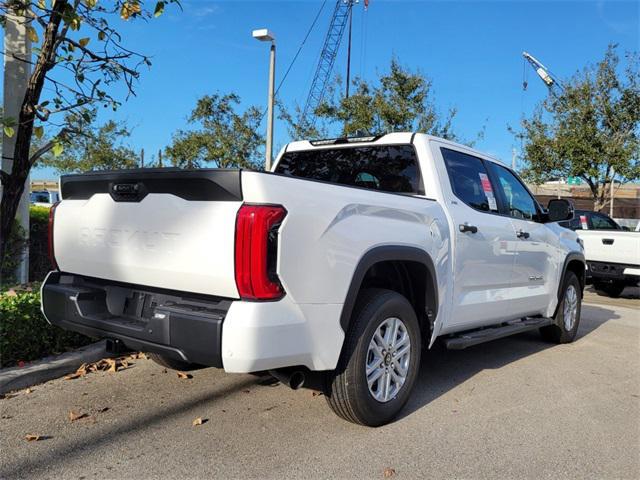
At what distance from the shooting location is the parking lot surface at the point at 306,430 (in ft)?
10.0

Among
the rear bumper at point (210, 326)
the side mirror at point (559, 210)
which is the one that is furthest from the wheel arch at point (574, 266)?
the rear bumper at point (210, 326)

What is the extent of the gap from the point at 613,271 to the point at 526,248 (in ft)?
21.0

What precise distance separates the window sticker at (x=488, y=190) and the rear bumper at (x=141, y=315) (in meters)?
2.98

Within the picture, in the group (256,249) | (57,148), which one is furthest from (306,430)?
(57,148)

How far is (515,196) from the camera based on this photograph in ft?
18.2

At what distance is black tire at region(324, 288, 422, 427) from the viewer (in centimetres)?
328

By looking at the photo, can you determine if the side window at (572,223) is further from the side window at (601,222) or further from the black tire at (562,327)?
the side window at (601,222)

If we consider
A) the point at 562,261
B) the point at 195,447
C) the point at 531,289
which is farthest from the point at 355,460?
the point at 562,261

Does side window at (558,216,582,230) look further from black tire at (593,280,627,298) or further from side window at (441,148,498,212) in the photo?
side window at (441,148,498,212)

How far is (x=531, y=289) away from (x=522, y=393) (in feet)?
4.52

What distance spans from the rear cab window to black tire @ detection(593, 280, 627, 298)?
8.98m

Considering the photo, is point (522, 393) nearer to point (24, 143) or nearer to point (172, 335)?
point (172, 335)

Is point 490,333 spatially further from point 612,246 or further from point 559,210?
point 612,246

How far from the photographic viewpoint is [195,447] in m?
3.23
